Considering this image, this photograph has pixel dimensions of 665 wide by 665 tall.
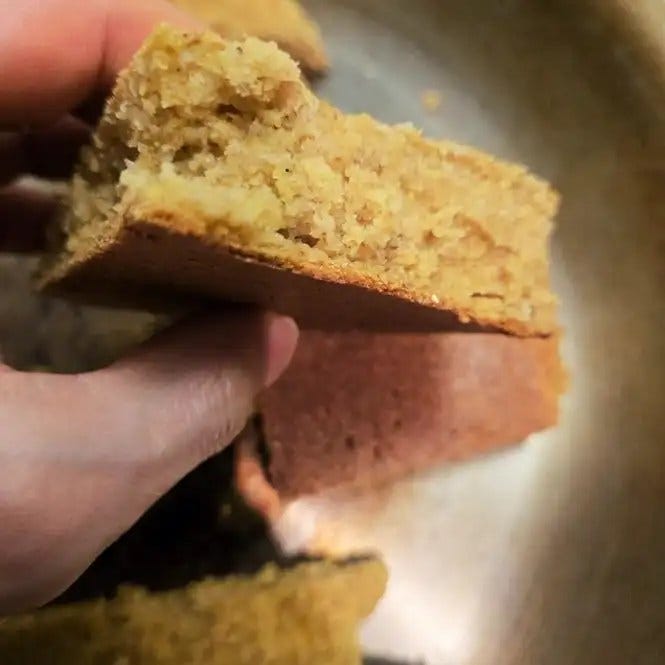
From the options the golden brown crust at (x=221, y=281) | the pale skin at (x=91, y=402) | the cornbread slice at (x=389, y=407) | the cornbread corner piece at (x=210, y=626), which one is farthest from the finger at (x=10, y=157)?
the cornbread corner piece at (x=210, y=626)

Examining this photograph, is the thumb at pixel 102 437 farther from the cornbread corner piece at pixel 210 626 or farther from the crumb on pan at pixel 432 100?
the crumb on pan at pixel 432 100

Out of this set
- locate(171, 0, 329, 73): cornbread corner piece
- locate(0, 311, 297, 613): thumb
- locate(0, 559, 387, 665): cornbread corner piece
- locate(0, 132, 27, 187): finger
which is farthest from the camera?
locate(171, 0, 329, 73): cornbread corner piece

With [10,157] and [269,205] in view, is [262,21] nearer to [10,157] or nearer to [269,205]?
[10,157]

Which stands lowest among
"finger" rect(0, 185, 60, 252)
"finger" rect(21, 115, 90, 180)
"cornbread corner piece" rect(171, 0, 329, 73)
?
"finger" rect(0, 185, 60, 252)

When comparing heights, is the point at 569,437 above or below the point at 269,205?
below

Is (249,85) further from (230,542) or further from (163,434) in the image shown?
(230,542)

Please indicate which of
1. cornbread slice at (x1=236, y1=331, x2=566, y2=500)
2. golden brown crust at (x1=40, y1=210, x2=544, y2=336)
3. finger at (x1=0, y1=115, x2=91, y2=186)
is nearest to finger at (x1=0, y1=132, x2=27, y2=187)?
finger at (x1=0, y1=115, x2=91, y2=186)

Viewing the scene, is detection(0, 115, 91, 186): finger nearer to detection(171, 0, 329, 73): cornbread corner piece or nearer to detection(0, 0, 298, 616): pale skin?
detection(0, 0, 298, 616): pale skin

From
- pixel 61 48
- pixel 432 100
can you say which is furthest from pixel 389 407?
pixel 61 48
